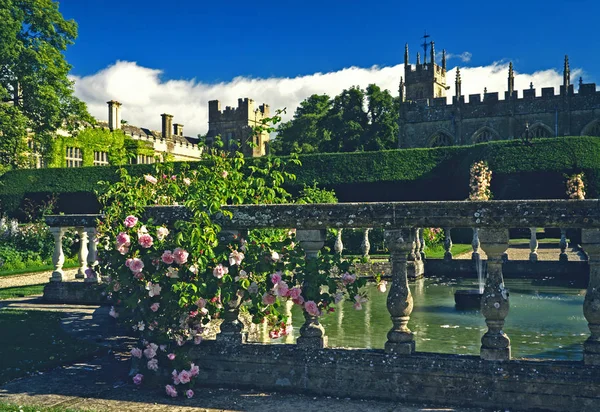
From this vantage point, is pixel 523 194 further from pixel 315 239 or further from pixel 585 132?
pixel 315 239

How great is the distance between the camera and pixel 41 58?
2545 centimetres

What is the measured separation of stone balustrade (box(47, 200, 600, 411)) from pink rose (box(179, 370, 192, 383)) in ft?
0.95

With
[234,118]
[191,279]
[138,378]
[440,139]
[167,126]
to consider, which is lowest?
[138,378]

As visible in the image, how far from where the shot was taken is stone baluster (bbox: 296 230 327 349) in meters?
4.43

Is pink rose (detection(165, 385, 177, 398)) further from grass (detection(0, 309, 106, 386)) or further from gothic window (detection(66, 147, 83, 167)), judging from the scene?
gothic window (detection(66, 147, 83, 167))

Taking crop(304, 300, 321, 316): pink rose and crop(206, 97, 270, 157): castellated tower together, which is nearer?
crop(304, 300, 321, 316): pink rose

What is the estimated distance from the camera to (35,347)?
5.83 metres

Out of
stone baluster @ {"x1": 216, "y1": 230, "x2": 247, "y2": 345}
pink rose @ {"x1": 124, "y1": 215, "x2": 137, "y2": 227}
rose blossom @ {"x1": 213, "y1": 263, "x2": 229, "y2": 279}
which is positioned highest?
pink rose @ {"x1": 124, "y1": 215, "x2": 137, "y2": 227}

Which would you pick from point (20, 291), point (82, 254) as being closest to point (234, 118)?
point (20, 291)

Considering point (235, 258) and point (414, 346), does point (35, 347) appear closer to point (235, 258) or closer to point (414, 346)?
point (235, 258)

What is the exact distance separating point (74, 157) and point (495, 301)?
40.2 meters

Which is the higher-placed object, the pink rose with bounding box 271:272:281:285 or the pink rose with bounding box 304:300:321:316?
the pink rose with bounding box 271:272:281:285

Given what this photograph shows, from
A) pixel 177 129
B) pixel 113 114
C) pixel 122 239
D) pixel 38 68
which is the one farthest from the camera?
pixel 177 129

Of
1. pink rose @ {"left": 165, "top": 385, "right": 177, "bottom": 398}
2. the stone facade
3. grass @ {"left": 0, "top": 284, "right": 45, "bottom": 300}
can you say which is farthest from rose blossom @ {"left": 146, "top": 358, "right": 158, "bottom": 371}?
the stone facade
